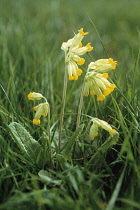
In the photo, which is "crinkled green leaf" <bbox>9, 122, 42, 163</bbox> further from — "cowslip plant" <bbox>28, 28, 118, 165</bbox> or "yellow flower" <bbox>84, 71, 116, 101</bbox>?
"yellow flower" <bbox>84, 71, 116, 101</bbox>

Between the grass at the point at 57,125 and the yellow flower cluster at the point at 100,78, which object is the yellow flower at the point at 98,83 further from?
the grass at the point at 57,125

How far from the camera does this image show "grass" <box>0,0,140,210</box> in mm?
1298

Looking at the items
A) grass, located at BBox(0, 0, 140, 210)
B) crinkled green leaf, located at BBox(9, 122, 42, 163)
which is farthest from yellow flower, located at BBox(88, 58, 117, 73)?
crinkled green leaf, located at BBox(9, 122, 42, 163)

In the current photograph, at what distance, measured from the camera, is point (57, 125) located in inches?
75.4

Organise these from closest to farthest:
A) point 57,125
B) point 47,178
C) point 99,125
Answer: point 47,178, point 99,125, point 57,125

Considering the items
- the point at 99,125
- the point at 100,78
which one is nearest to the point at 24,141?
the point at 99,125

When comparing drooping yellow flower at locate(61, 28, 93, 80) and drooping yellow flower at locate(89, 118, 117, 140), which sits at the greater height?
drooping yellow flower at locate(61, 28, 93, 80)

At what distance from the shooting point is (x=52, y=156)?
1.60 meters

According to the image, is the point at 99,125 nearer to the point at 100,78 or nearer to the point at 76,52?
the point at 100,78

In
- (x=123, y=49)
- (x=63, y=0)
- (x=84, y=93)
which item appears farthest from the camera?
(x=63, y=0)

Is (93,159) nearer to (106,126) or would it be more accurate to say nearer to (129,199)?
(106,126)

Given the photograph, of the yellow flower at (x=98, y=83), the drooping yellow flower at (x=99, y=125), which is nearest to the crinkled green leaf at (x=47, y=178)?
the drooping yellow flower at (x=99, y=125)

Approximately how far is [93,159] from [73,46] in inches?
24.2

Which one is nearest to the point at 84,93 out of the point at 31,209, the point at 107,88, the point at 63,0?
the point at 107,88
